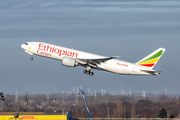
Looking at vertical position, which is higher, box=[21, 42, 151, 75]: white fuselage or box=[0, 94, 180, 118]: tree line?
box=[21, 42, 151, 75]: white fuselage

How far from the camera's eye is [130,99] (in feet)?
342

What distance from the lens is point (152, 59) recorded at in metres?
75.4

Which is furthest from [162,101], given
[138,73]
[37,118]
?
[37,118]

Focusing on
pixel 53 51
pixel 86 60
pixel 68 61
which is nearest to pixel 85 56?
pixel 86 60

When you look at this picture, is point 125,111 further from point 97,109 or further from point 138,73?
point 138,73

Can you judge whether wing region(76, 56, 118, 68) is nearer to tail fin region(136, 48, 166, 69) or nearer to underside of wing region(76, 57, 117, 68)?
underside of wing region(76, 57, 117, 68)

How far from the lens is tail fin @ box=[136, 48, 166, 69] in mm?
74438

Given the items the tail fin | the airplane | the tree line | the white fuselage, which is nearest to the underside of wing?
the airplane

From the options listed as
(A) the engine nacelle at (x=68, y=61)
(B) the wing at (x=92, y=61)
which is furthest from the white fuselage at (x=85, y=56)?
(A) the engine nacelle at (x=68, y=61)

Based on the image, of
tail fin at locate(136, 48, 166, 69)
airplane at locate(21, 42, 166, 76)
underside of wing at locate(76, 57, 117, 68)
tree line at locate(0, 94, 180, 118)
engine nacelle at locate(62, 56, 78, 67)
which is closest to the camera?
underside of wing at locate(76, 57, 117, 68)

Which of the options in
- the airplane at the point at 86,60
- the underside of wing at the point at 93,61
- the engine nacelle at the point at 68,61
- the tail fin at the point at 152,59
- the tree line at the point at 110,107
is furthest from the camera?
the tree line at the point at 110,107

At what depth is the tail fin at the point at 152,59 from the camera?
74.4m

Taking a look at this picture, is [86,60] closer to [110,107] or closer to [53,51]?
[53,51]

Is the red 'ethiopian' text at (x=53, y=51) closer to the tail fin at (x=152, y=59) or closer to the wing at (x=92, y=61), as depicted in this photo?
the wing at (x=92, y=61)
